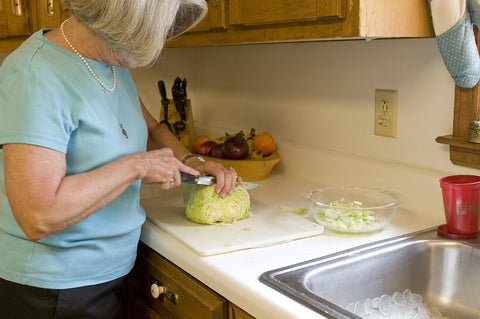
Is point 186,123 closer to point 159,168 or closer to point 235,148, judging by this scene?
point 235,148

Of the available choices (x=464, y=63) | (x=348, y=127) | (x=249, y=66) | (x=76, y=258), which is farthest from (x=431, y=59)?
(x=76, y=258)

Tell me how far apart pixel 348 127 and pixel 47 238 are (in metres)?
0.89

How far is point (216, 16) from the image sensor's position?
4.94 feet

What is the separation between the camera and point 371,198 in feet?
4.74

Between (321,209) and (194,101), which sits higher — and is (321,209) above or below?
below

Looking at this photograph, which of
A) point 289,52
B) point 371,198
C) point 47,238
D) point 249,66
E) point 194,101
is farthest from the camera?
point 194,101

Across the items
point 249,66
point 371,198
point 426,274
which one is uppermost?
point 249,66

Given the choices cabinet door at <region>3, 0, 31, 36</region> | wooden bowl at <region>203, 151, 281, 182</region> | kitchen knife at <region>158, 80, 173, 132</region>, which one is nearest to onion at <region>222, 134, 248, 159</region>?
wooden bowl at <region>203, 151, 281, 182</region>

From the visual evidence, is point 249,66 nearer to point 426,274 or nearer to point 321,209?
point 321,209

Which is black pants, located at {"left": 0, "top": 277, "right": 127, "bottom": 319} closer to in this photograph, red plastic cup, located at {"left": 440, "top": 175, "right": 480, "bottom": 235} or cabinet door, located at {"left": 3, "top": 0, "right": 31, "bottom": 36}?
red plastic cup, located at {"left": 440, "top": 175, "right": 480, "bottom": 235}

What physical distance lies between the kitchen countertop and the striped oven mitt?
36 cm

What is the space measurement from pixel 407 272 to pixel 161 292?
54 centimetres

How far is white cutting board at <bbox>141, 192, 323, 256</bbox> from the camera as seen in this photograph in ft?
3.95

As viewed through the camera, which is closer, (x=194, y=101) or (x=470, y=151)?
(x=470, y=151)
